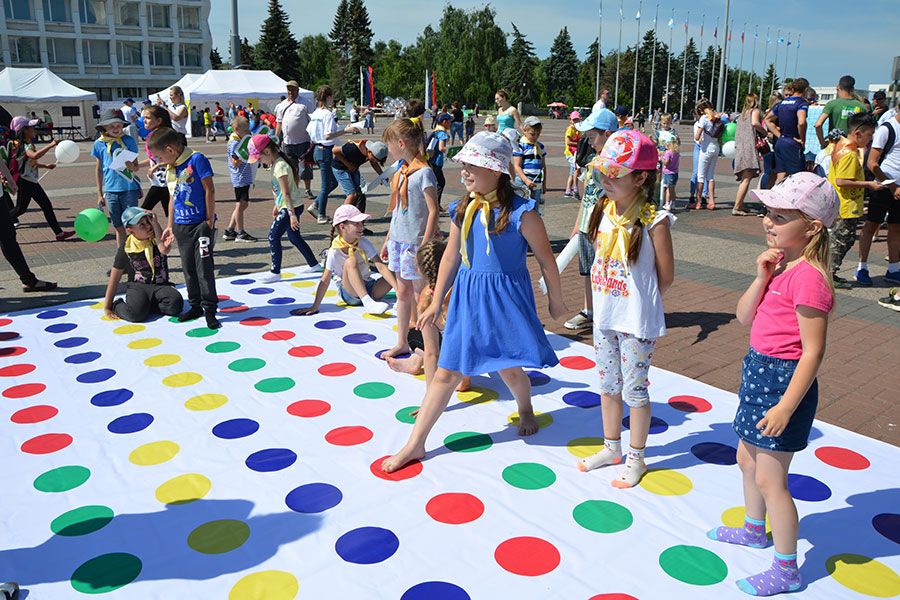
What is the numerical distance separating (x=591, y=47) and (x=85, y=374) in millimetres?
105995

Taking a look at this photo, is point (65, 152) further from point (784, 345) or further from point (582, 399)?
point (784, 345)

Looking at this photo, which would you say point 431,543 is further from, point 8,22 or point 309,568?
point 8,22

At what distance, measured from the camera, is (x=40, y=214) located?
12.3 meters

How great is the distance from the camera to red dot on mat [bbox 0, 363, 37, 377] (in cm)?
499

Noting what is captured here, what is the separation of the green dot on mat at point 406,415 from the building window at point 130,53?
6867cm

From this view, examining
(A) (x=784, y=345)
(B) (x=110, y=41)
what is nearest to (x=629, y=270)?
(A) (x=784, y=345)

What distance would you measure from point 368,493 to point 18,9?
229 ft

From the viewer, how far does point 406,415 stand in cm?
432

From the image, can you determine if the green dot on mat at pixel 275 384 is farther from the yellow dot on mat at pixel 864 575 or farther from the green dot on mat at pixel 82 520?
the yellow dot on mat at pixel 864 575

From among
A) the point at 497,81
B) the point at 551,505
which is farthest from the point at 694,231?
the point at 497,81

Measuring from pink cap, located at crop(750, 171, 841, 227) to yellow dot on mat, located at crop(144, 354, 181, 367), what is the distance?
4.26m

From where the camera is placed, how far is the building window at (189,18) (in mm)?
64625

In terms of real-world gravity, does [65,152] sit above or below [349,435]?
above

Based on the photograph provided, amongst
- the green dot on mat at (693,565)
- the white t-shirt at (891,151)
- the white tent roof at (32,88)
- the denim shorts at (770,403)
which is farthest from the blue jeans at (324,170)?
the white tent roof at (32,88)
